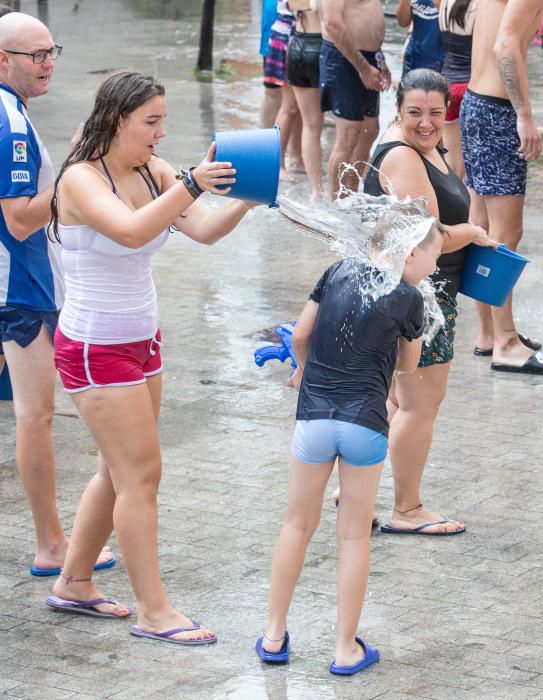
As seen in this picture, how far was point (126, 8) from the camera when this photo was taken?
23531mm

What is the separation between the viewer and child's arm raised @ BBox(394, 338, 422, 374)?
399 centimetres

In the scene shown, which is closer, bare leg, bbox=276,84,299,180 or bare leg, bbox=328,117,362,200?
bare leg, bbox=328,117,362,200

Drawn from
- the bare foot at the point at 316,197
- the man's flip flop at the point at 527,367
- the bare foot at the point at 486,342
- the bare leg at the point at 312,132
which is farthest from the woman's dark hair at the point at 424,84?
the bare leg at the point at 312,132

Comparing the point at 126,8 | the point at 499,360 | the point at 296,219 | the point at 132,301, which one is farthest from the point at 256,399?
the point at 126,8

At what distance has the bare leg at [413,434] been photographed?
4.83 meters

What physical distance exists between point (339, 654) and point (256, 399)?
2.61 m

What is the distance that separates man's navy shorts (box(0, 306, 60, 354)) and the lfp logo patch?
53 centimetres

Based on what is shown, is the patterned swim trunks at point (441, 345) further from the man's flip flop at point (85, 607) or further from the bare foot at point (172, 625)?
the man's flip flop at point (85, 607)

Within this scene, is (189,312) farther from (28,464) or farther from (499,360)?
(28,464)

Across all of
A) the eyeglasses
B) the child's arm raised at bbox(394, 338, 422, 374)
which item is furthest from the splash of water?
the eyeglasses

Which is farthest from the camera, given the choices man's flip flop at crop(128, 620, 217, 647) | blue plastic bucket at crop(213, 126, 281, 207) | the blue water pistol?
the blue water pistol

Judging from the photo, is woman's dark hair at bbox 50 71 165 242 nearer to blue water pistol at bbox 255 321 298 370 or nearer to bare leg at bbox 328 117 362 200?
blue water pistol at bbox 255 321 298 370

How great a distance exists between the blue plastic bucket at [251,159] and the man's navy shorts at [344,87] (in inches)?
231

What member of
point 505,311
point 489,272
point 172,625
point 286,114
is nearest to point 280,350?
point 489,272
